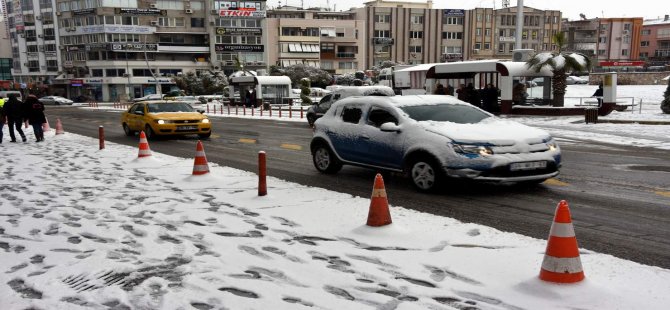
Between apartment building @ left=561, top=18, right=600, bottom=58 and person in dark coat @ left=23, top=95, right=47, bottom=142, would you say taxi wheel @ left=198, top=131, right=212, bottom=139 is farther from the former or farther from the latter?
apartment building @ left=561, top=18, right=600, bottom=58

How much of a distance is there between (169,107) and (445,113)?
42.0 ft

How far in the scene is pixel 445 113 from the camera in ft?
29.4

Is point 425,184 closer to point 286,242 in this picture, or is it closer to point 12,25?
point 286,242

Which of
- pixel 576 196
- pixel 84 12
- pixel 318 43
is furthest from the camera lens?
pixel 318 43

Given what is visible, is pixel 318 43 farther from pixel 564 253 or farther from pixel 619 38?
pixel 564 253

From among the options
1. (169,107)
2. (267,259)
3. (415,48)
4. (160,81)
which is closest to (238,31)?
(160,81)

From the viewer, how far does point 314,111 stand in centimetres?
2500

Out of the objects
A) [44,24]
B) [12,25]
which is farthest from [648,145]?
[12,25]

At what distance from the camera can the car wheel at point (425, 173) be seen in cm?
798

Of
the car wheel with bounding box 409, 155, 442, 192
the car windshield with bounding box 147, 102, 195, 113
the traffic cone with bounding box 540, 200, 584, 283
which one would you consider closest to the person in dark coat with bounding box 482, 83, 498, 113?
the car windshield with bounding box 147, 102, 195, 113

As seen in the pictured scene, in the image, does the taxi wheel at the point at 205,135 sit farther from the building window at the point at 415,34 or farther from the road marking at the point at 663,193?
the building window at the point at 415,34

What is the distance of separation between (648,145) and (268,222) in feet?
43.2

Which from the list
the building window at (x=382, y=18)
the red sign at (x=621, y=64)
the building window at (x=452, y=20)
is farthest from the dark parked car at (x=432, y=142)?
the red sign at (x=621, y=64)

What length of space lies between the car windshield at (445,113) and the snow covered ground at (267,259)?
5.14ft
